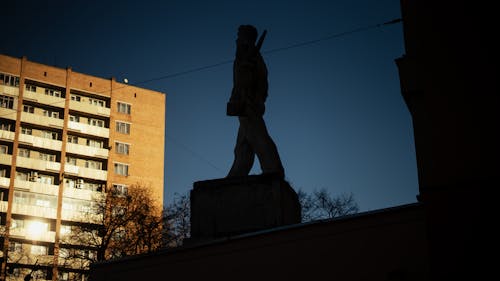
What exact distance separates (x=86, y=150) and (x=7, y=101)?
27.8ft

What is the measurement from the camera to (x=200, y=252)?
11.5 metres

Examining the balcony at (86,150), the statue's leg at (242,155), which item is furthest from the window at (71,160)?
the statue's leg at (242,155)

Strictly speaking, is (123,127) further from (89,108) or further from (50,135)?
(50,135)

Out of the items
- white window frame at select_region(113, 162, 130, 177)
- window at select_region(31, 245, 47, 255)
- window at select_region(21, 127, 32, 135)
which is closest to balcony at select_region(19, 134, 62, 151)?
window at select_region(21, 127, 32, 135)

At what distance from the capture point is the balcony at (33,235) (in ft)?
182

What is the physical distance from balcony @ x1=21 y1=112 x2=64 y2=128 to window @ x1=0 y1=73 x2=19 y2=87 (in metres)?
2.89

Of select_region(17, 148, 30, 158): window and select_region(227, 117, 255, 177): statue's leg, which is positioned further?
select_region(17, 148, 30, 158): window

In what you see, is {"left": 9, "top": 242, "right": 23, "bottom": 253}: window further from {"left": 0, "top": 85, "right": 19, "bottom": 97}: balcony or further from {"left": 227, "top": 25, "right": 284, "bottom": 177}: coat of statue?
{"left": 227, "top": 25, "right": 284, "bottom": 177}: coat of statue

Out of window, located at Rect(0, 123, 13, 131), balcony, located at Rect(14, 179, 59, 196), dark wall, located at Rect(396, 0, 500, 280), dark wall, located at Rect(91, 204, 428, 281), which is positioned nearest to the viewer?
dark wall, located at Rect(396, 0, 500, 280)

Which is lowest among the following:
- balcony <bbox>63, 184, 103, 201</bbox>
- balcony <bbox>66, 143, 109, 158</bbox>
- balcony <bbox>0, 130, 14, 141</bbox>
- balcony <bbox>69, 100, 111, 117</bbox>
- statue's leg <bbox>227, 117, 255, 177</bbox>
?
statue's leg <bbox>227, 117, 255, 177</bbox>

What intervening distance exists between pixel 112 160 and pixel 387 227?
55425 mm

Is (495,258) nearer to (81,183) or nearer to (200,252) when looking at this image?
(200,252)

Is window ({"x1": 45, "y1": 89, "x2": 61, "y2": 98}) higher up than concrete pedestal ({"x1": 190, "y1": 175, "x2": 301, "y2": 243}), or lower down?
higher up

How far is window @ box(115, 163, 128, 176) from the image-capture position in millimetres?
63656
